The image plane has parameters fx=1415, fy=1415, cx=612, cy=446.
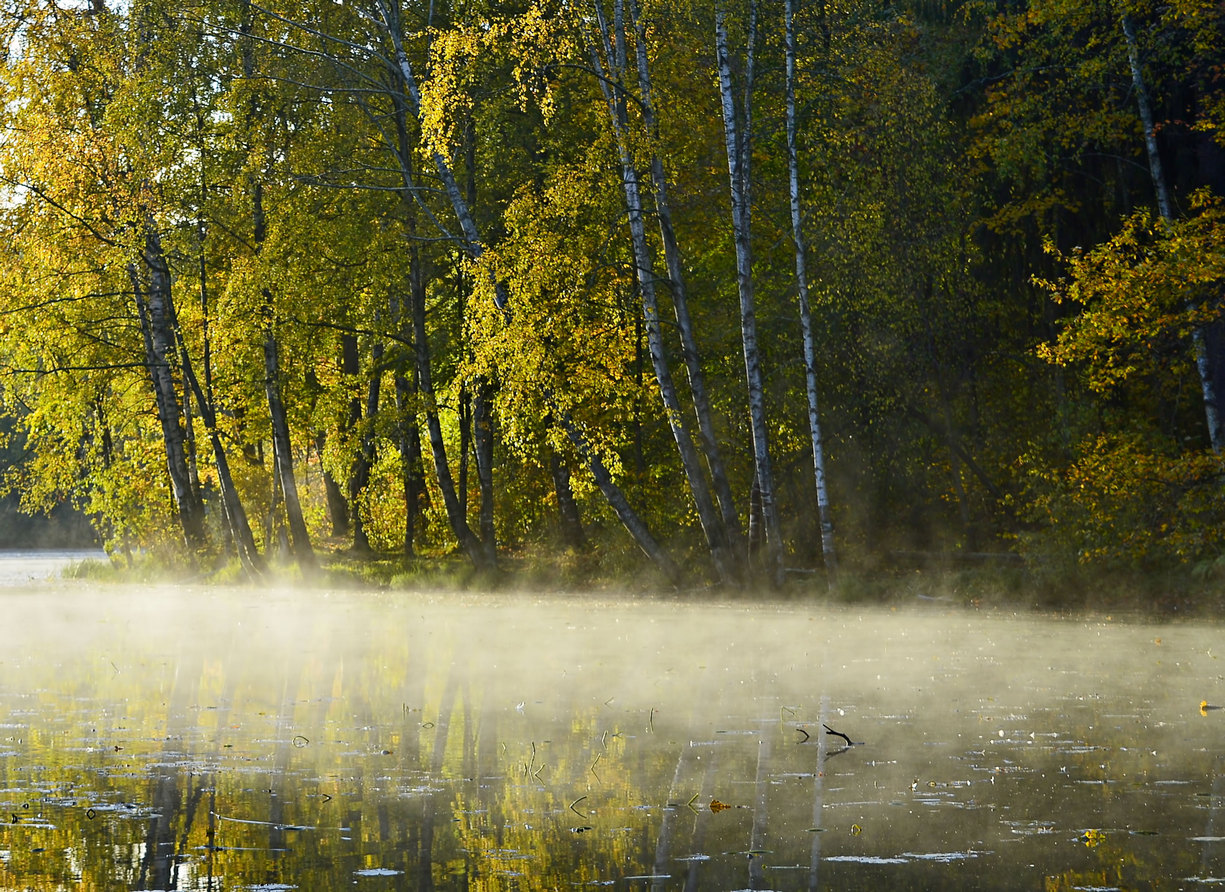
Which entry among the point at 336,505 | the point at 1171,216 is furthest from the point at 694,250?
the point at 336,505

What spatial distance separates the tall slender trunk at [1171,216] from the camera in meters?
19.5

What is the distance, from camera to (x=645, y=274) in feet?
74.4

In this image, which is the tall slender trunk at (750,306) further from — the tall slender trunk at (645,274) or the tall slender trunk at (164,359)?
the tall slender trunk at (164,359)

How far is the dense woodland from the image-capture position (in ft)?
68.0

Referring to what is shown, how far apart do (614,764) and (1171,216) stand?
1554 cm

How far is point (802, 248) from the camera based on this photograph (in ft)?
73.0

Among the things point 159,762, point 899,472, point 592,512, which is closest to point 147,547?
point 592,512

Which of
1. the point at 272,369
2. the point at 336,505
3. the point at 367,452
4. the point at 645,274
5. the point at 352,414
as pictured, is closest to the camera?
the point at 645,274

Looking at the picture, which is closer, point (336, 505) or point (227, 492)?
point (227, 492)

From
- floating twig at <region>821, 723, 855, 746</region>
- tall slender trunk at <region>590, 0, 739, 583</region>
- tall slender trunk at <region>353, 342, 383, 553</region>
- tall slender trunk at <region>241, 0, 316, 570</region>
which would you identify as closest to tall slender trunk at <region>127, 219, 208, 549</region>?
tall slender trunk at <region>241, 0, 316, 570</region>

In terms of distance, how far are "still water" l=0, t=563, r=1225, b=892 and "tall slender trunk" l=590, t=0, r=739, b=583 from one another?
7479mm

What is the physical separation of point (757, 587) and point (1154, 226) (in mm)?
8095

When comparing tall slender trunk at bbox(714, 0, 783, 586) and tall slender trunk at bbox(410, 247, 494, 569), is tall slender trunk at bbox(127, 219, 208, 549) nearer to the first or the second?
tall slender trunk at bbox(410, 247, 494, 569)

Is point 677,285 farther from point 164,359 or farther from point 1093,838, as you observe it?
point 1093,838
